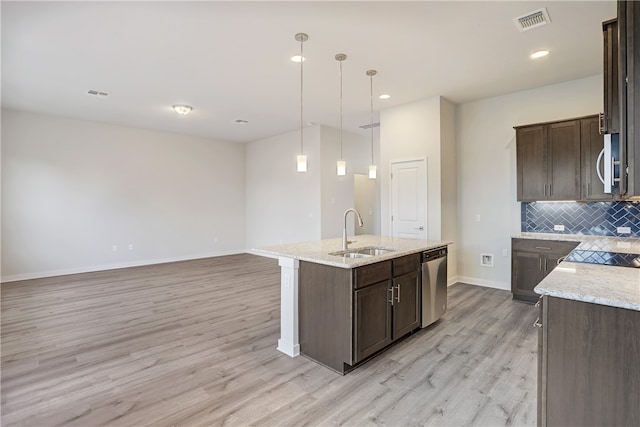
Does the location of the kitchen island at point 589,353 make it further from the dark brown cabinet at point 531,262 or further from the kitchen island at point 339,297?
the dark brown cabinet at point 531,262

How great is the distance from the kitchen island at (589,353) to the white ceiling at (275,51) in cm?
250

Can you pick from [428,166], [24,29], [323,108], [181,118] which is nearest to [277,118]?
[323,108]

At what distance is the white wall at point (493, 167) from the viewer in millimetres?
4648

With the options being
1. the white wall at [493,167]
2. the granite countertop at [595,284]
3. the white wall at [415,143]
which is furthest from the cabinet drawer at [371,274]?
the white wall at [493,167]

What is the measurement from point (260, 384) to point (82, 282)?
4987 mm

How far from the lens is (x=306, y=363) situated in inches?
109

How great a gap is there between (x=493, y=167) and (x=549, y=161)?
827 mm

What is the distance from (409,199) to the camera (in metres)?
5.41

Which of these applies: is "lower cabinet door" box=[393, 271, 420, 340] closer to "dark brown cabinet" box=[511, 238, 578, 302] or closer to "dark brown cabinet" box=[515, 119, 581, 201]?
"dark brown cabinet" box=[511, 238, 578, 302]

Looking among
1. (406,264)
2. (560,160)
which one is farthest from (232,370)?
(560,160)

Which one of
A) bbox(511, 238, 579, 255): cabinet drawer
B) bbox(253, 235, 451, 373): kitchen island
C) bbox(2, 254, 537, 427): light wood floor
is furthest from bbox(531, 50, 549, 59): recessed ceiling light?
bbox(2, 254, 537, 427): light wood floor

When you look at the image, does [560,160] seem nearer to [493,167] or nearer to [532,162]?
[532,162]

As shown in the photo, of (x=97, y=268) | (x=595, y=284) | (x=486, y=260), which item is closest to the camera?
(x=595, y=284)

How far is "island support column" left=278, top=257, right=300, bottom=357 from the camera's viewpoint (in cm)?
289
